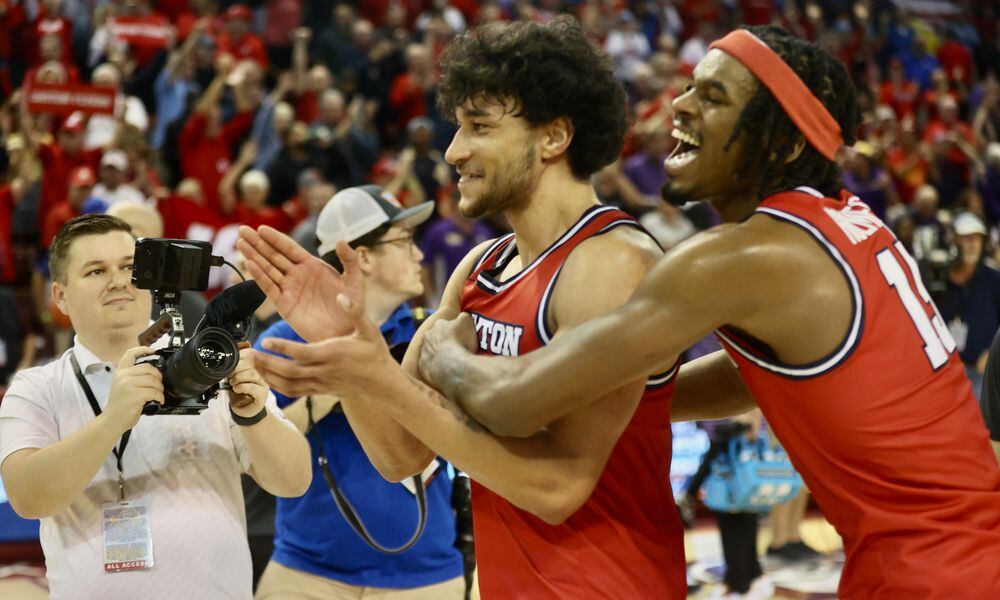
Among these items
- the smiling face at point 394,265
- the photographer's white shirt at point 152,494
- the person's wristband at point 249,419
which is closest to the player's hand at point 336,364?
the person's wristband at point 249,419

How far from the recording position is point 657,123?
12.6 m

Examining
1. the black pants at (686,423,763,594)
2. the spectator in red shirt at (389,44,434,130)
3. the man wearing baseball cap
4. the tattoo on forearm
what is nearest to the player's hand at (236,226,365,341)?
the tattoo on forearm

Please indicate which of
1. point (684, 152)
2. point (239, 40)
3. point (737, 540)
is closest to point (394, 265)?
point (684, 152)

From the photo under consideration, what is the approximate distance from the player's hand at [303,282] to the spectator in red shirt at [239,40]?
11.0m

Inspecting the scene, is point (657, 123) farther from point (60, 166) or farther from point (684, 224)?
point (60, 166)

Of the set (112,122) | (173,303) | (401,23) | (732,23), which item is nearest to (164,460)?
(173,303)

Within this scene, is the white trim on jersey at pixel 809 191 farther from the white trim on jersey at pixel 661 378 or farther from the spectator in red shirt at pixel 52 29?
the spectator in red shirt at pixel 52 29

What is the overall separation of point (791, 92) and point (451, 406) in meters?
0.95

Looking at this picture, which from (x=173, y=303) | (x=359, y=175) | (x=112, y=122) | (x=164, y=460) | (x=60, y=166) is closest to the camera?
(x=173, y=303)

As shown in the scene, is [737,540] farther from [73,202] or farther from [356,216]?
[73,202]

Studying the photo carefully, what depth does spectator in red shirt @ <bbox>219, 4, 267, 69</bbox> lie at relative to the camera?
13.0m

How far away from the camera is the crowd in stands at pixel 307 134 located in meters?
9.58

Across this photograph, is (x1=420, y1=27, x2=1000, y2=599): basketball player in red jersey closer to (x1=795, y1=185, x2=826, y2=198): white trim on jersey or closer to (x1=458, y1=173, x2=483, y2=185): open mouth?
(x1=795, y1=185, x2=826, y2=198): white trim on jersey

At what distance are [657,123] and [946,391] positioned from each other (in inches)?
413
